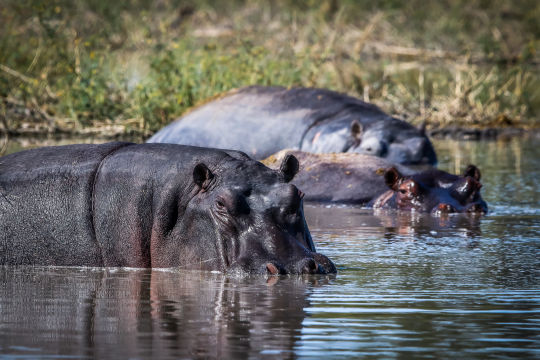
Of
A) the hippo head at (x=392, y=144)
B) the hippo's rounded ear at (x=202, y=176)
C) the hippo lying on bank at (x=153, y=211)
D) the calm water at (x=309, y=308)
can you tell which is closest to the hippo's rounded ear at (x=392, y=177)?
the calm water at (x=309, y=308)

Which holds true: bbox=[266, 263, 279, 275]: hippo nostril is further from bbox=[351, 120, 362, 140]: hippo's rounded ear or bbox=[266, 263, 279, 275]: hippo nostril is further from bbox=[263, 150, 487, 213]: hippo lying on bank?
bbox=[351, 120, 362, 140]: hippo's rounded ear

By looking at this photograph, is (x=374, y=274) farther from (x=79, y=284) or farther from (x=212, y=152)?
(x=79, y=284)

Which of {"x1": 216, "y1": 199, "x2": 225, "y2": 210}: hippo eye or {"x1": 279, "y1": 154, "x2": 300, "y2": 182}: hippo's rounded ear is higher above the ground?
{"x1": 279, "y1": 154, "x2": 300, "y2": 182}: hippo's rounded ear

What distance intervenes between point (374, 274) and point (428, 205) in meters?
3.79

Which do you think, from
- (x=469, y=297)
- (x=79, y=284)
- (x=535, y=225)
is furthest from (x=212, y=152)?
(x=535, y=225)

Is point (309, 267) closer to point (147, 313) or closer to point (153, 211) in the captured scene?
point (153, 211)

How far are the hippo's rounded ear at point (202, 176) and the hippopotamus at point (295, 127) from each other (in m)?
7.71

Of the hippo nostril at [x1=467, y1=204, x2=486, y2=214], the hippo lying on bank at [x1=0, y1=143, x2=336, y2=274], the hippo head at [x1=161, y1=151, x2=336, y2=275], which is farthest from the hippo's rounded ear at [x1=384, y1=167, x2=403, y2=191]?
the hippo head at [x1=161, y1=151, x2=336, y2=275]

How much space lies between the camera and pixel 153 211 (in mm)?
6734

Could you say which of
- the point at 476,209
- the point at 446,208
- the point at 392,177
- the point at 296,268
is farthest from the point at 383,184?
the point at 296,268

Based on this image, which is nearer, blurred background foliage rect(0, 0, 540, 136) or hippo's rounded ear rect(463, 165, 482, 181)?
hippo's rounded ear rect(463, 165, 482, 181)

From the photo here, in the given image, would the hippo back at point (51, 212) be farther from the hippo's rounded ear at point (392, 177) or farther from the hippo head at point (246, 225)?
the hippo's rounded ear at point (392, 177)

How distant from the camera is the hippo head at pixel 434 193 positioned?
1024 cm

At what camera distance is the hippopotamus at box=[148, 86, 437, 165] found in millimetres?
14383
